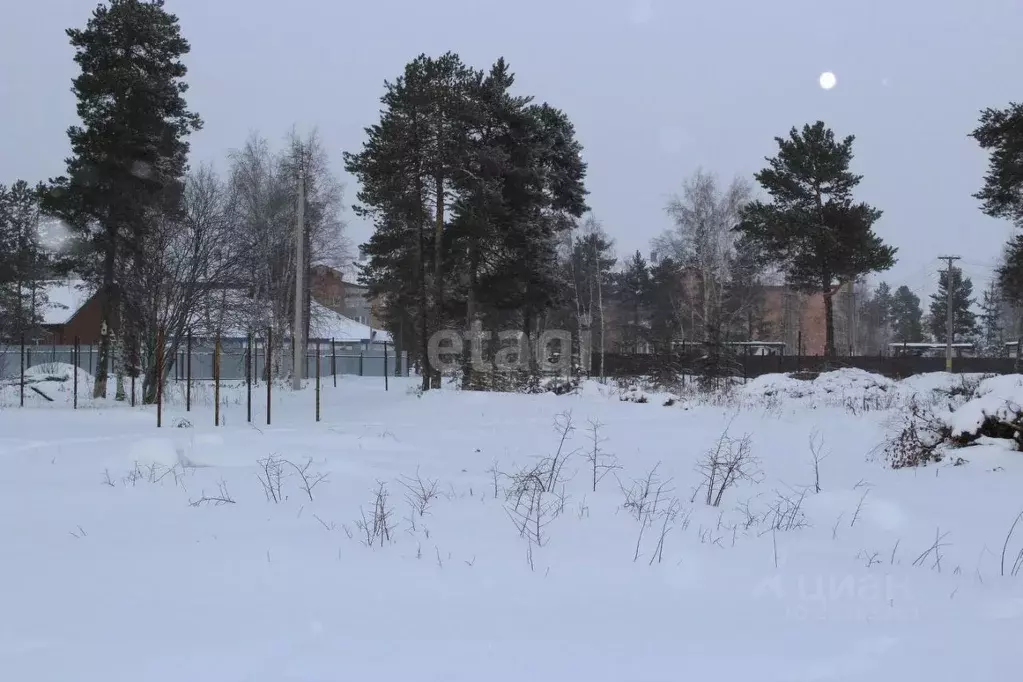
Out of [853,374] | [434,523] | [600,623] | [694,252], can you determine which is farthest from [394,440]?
[694,252]

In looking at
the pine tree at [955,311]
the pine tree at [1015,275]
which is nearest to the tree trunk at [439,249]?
the pine tree at [1015,275]

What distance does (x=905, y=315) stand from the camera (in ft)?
257

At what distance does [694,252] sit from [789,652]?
3590 centimetres

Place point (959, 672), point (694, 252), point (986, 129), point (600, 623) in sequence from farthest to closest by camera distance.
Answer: point (694, 252) → point (986, 129) → point (600, 623) → point (959, 672)

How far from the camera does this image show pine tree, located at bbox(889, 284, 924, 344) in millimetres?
71062

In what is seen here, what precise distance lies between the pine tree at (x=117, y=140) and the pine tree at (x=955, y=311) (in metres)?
57.5

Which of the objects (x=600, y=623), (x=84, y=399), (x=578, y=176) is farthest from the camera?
(x=578, y=176)

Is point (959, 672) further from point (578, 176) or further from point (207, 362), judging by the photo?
point (207, 362)

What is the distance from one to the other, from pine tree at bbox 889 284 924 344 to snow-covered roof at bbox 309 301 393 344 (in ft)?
168

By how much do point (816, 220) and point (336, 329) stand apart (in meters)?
24.4

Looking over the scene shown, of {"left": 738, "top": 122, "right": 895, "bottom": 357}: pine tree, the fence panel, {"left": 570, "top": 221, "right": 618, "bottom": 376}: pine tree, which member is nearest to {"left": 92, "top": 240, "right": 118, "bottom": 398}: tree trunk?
the fence panel

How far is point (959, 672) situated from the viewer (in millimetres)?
2977

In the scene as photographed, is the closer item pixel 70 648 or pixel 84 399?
pixel 70 648

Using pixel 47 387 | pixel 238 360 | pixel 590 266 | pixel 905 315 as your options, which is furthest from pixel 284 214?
pixel 905 315
